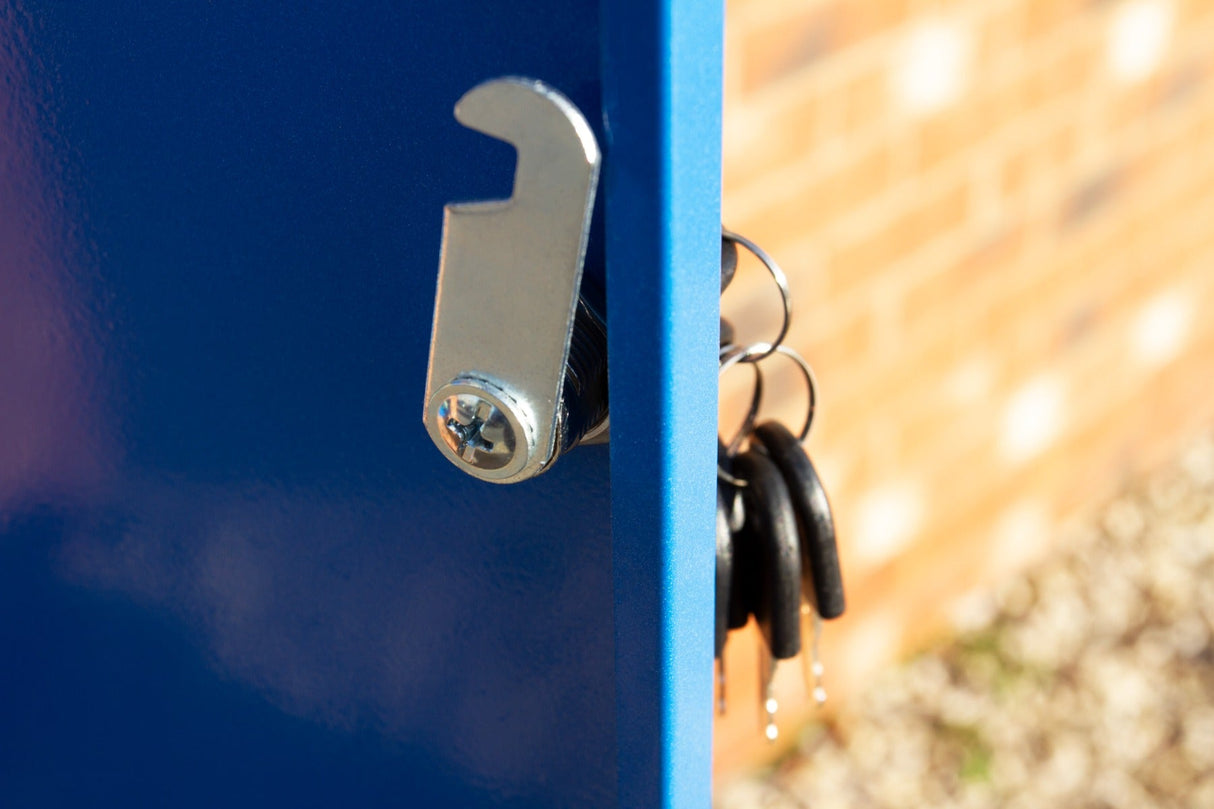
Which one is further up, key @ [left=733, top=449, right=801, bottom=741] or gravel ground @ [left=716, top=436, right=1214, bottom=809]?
gravel ground @ [left=716, top=436, right=1214, bottom=809]

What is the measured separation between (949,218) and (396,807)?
1317mm

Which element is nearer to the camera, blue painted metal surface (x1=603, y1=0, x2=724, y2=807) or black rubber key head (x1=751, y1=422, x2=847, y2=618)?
blue painted metal surface (x1=603, y1=0, x2=724, y2=807)

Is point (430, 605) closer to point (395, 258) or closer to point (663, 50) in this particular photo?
point (395, 258)

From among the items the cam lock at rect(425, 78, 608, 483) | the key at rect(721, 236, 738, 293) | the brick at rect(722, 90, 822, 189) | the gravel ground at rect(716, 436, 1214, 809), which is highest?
the brick at rect(722, 90, 822, 189)

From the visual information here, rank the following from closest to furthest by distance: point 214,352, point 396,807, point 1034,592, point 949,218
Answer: point 214,352
point 396,807
point 949,218
point 1034,592

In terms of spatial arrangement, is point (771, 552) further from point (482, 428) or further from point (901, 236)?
point (901, 236)

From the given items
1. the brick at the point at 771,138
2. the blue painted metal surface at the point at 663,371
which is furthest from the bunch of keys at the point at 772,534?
the brick at the point at 771,138

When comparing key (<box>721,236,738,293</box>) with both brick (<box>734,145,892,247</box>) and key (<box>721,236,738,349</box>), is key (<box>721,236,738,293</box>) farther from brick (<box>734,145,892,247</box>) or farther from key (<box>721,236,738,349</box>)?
brick (<box>734,145,892,247</box>)

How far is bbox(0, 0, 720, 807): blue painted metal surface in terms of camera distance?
0.53 meters

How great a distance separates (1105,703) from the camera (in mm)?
2158

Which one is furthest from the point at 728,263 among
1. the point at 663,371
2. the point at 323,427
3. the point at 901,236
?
the point at 901,236

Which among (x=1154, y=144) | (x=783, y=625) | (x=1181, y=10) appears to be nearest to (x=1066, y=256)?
(x=1154, y=144)

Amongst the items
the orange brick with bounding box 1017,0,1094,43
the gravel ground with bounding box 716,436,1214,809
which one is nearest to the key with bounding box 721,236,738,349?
the orange brick with bounding box 1017,0,1094,43

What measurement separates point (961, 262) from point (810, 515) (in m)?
1.26
